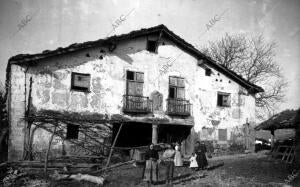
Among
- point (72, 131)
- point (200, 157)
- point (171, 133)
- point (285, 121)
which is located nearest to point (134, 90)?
point (72, 131)

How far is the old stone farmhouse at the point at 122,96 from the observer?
15.7m

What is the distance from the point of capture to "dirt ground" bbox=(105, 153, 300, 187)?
38.9ft

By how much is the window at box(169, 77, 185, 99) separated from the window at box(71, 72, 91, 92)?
19.3ft

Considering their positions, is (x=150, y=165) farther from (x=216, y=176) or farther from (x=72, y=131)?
(x=72, y=131)

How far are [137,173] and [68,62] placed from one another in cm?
781

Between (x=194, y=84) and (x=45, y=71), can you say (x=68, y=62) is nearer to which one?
(x=45, y=71)

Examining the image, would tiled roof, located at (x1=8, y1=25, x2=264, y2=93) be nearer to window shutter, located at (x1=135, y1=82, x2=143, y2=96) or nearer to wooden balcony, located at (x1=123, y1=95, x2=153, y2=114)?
window shutter, located at (x1=135, y1=82, x2=143, y2=96)

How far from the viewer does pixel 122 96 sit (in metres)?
18.1

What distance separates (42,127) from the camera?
51.1ft

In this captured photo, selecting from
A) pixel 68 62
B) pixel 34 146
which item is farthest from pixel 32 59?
pixel 34 146

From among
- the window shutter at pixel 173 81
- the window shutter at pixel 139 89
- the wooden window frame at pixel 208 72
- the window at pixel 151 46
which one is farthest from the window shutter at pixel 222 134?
the window at pixel 151 46

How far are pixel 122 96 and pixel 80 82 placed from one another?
2779 millimetres

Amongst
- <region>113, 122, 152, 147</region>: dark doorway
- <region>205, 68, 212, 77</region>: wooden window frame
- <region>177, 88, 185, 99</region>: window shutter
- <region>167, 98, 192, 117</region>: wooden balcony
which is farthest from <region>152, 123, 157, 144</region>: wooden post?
<region>205, 68, 212, 77</region>: wooden window frame

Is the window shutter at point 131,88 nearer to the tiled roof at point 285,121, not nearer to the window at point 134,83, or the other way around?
the window at point 134,83
